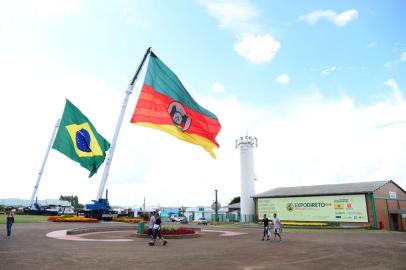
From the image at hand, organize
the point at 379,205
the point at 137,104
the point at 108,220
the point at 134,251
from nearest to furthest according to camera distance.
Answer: the point at 134,251, the point at 137,104, the point at 108,220, the point at 379,205

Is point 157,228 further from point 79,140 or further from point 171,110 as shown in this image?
point 79,140

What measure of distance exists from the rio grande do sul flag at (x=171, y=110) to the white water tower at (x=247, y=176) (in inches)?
1496

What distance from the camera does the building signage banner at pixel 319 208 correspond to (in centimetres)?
4459

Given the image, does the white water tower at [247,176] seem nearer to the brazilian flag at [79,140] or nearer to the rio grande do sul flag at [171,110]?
the brazilian flag at [79,140]

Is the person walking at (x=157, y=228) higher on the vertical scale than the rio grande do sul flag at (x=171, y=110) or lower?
lower

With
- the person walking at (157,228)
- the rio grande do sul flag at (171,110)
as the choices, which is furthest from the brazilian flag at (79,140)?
the person walking at (157,228)

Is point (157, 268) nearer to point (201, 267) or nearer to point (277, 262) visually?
point (201, 267)

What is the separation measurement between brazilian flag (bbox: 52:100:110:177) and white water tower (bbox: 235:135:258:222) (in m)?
32.3

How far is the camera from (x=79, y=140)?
3169 centimetres

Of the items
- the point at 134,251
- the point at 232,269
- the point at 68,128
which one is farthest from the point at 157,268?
the point at 68,128

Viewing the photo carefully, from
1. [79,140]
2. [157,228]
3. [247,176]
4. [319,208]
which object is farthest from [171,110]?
[247,176]

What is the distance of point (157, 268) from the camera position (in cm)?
1119

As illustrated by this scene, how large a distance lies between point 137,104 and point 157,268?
11016mm

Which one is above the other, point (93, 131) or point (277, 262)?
point (93, 131)
